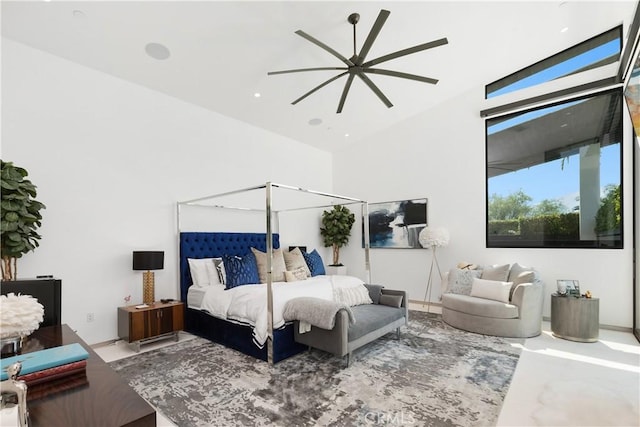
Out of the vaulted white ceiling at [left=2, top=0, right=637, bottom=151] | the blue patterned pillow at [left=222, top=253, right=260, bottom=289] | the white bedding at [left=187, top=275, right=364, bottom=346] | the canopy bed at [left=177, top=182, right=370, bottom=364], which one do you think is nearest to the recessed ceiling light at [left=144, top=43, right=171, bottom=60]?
the vaulted white ceiling at [left=2, top=0, right=637, bottom=151]

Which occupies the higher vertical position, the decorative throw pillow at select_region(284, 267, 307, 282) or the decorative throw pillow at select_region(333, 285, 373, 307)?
the decorative throw pillow at select_region(284, 267, 307, 282)

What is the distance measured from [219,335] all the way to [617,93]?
258 inches

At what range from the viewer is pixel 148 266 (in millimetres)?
3895

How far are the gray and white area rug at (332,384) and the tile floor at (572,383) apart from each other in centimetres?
16

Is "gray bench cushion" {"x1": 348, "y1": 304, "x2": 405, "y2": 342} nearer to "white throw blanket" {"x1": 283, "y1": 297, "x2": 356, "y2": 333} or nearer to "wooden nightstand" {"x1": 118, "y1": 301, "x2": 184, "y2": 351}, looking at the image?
"white throw blanket" {"x1": 283, "y1": 297, "x2": 356, "y2": 333}

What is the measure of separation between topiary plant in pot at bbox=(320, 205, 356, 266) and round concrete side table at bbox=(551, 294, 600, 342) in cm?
391

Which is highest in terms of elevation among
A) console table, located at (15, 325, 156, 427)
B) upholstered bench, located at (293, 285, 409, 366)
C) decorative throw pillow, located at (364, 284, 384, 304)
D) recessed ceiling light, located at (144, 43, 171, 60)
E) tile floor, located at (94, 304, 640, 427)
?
recessed ceiling light, located at (144, 43, 171, 60)

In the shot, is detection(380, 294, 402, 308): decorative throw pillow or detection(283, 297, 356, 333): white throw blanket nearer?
detection(283, 297, 356, 333): white throw blanket

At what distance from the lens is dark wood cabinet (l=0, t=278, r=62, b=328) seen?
2.12 metres

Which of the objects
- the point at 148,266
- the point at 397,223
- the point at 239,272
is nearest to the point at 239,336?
the point at 239,272

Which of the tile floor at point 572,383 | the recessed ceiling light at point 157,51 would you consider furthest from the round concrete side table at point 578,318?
the recessed ceiling light at point 157,51

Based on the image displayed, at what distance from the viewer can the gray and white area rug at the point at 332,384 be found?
2.41m

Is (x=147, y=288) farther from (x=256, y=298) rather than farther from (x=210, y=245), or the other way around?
(x=256, y=298)

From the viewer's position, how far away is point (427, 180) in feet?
20.4
